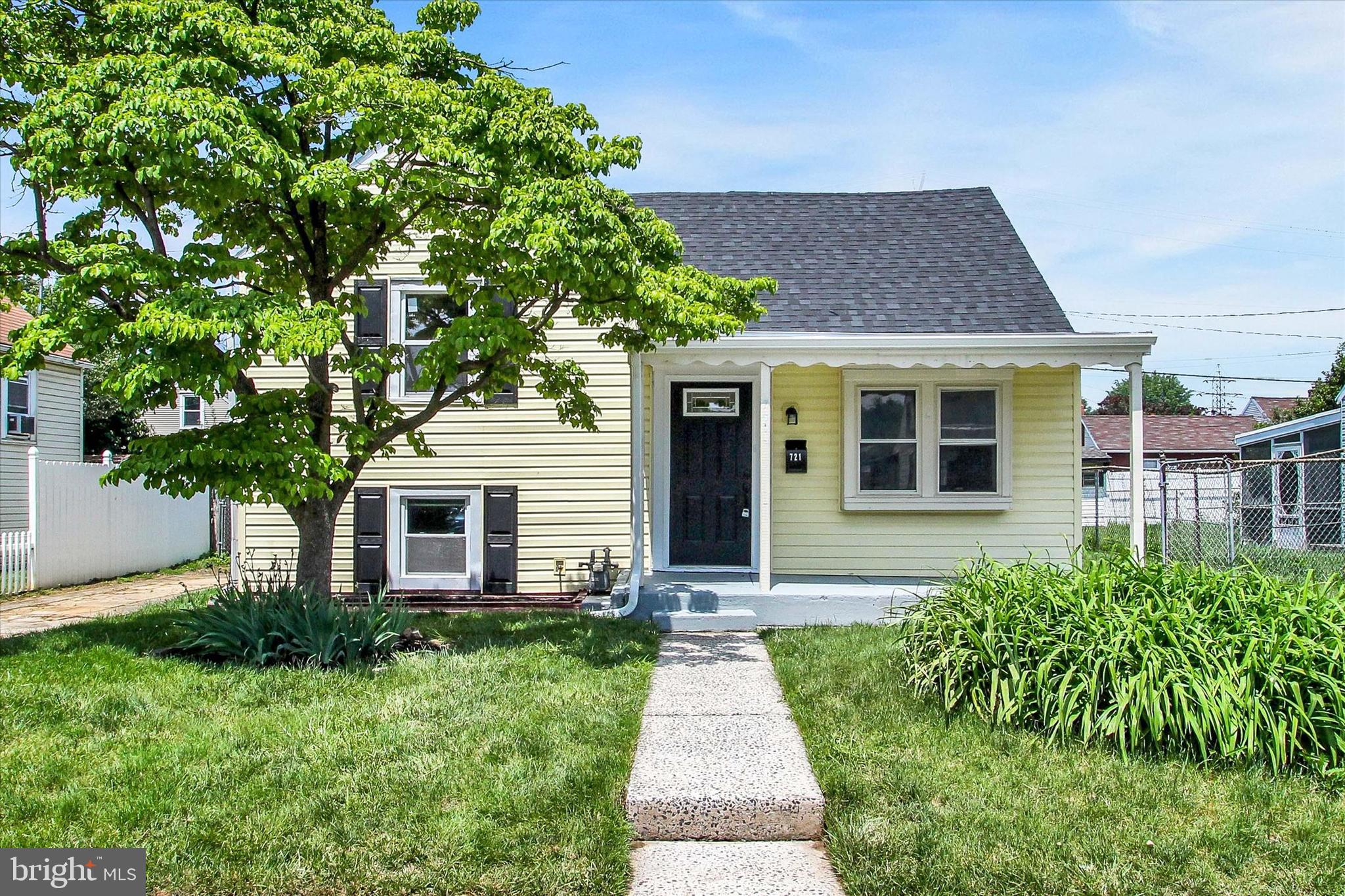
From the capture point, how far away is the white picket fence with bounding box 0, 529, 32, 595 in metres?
10.7

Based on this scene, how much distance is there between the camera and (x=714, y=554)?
9.51m

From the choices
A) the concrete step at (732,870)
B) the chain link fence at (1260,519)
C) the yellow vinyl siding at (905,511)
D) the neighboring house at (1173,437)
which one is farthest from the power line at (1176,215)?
the concrete step at (732,870)

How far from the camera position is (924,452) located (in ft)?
A: 30.7

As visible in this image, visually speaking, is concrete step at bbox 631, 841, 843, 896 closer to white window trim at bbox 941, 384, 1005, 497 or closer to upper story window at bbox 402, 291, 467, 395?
white window trim at bbox 941, 384, 1005, 497

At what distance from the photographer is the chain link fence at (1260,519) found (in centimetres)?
920

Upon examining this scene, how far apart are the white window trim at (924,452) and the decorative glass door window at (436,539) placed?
4.16 m

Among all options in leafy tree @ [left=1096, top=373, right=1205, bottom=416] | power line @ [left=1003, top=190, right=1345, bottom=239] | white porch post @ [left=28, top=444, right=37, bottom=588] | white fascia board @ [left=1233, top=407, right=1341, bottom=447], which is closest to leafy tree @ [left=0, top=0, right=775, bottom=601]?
white porch post @ [left=28, top=444, right=37, bottom=588]

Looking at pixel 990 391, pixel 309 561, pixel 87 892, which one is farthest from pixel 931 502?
pixel 87 892

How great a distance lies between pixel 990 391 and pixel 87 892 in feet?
28.1

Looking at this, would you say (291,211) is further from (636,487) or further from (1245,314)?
(1245,314)

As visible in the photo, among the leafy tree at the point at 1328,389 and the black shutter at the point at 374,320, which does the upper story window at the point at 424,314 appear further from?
the leafy tree at the point at 1328,389

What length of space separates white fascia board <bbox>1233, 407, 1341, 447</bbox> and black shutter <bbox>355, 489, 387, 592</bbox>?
73.1 feet

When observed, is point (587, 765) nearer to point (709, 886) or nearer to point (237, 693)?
point (709, 886)

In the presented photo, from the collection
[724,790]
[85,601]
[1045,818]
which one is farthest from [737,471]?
[85,601]
